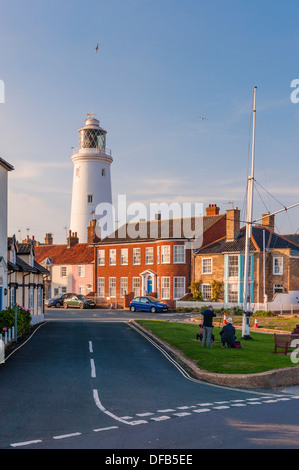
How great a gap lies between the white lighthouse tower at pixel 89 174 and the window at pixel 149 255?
1545 cm

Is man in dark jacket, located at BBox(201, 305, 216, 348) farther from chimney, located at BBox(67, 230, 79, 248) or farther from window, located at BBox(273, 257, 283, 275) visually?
chimney, located at BBox(67, 230, 79, 248)

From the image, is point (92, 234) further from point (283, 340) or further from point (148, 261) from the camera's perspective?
point (283, 340)

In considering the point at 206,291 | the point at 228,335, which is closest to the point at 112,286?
the point at 206,291

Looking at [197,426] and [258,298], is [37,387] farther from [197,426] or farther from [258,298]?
[258,298]

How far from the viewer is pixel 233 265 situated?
55031 millimetres

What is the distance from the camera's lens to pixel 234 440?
10.2 m

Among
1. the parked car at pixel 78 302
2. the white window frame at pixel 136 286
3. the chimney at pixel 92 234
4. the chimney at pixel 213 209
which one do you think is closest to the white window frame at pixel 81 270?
the chimney at pixel 92 234

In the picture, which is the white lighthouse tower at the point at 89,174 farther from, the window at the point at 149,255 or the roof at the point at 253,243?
the roof at the point at 253,243

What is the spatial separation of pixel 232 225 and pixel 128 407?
145 feet

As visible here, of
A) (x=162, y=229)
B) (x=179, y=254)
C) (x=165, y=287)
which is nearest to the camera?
(x=179, y=254)

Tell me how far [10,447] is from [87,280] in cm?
6252

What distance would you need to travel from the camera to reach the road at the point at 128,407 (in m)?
10.2

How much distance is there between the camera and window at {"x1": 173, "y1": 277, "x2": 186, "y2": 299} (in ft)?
196

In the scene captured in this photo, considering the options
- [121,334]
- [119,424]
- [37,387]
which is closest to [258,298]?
[121,334]
